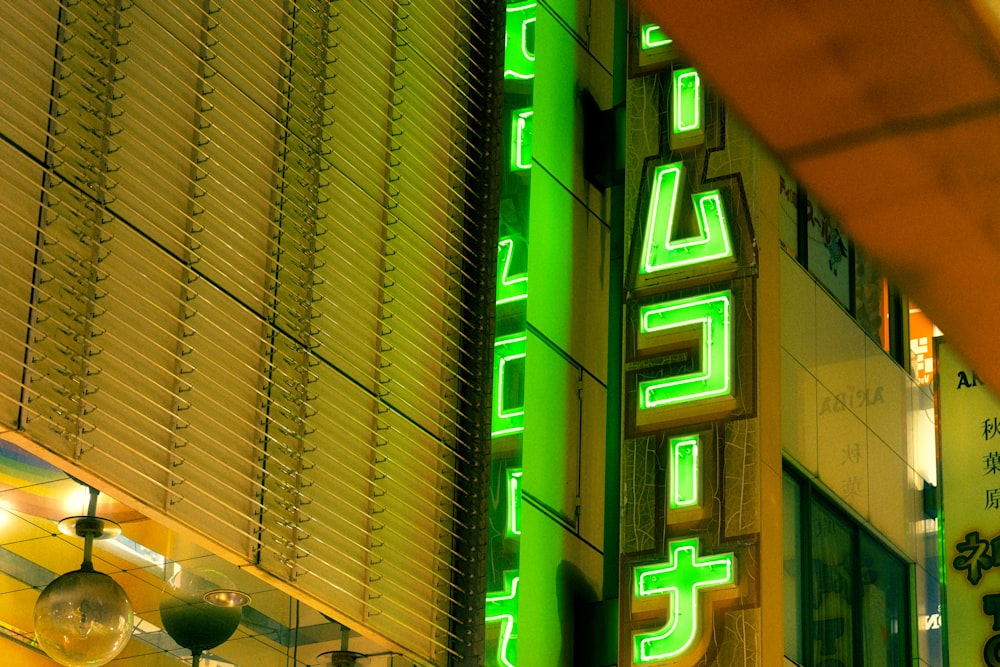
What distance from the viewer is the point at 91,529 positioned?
692 centimetres

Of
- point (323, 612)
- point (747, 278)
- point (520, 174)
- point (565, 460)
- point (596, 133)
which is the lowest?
point (323, 612)

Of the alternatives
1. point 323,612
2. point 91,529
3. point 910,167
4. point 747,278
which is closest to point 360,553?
point 323,612

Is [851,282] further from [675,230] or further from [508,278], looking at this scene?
[508,278]

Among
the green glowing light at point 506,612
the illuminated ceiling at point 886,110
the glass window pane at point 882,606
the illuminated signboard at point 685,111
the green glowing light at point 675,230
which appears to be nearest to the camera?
the illuminated ceiling at point 886,110

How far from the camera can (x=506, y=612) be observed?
848 cm

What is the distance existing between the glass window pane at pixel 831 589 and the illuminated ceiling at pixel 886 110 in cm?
1001

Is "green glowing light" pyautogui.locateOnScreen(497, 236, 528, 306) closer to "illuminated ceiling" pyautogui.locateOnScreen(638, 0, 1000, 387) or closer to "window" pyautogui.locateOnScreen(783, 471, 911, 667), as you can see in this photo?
"window" pyautogui.locateOnScreen(783, 471, 911, 667)

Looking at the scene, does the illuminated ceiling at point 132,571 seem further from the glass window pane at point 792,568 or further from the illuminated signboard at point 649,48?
the glass window pane at point 792,568

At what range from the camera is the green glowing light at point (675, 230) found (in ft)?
29.4

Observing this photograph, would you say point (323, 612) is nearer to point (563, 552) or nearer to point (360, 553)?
point (360, 553)

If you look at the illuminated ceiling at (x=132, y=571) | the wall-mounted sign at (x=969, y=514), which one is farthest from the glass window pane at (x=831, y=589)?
the illuminated ceiling at (x=132, y=571)

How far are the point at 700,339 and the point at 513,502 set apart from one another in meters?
1.37

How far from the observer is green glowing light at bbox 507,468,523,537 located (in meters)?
8.56

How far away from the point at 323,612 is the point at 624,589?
6.70 feet
